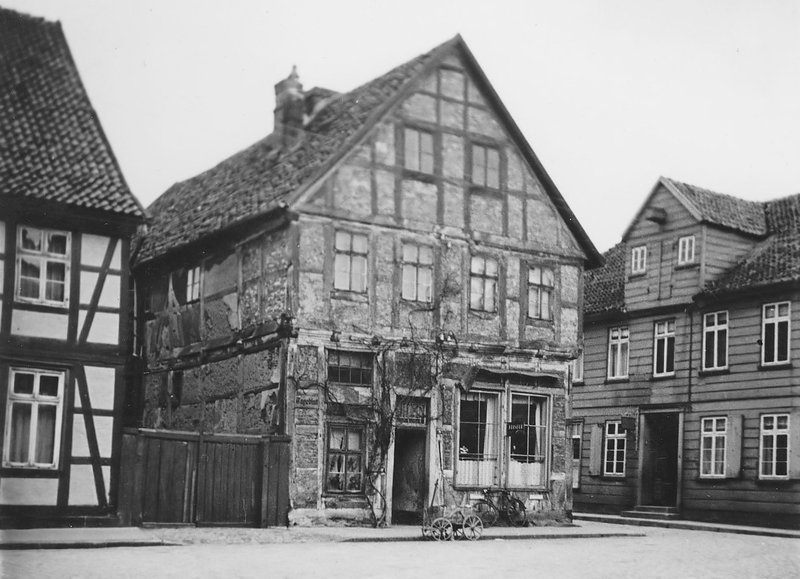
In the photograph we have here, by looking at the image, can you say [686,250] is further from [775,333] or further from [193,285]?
[193,285]

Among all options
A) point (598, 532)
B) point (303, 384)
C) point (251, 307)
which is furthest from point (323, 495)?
point (598, 532)

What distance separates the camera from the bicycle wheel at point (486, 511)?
2700 centimetres

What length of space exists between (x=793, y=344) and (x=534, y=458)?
322 inches

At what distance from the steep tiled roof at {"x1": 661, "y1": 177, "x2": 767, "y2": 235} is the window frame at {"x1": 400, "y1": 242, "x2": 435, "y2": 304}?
1073 cm

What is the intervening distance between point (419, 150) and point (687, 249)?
11.3m

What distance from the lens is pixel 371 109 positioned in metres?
27.0

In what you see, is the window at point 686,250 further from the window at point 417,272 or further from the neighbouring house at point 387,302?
the window at point 417,272

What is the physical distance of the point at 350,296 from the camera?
26031mm

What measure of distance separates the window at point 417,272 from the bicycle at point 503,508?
496 cm

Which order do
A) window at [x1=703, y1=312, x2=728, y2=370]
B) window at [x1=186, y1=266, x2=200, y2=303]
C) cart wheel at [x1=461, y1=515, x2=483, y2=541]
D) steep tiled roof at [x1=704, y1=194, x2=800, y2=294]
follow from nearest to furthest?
1. cart wheel at [x1=461, y1=515, x2=483, y2=541]
2. window at [x1=186, y1=266, x2=200, y2=303]
3. steep tiled roof at [x1=704, y1=194, x2=800, y2=294]
4. window at [x1=703, y1=312, x2=728, y2=370]

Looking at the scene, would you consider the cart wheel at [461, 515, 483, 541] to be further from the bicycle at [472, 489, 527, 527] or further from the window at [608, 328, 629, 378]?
the window at [608, 328, 629, 378]

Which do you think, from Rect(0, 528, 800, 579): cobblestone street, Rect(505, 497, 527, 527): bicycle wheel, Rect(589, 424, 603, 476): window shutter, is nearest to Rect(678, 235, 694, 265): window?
Rect(589, 424, 603, 476): window shutter

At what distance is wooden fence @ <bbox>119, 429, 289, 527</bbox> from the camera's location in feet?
72.4

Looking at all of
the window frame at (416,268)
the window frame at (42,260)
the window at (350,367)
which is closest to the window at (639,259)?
the window frame at (416,268)
